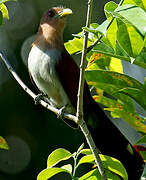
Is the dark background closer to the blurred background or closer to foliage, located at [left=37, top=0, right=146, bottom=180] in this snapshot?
the blurred background

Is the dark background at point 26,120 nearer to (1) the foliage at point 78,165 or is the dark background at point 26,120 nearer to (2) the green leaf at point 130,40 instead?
(1) the foliage at point 78,165

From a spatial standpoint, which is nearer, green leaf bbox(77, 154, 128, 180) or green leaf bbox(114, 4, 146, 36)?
green leaf bbox(114, 4, 146, 36)

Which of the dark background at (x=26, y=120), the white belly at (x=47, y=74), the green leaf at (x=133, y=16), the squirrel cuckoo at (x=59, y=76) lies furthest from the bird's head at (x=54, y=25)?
the dark background at (x=26, y=120)

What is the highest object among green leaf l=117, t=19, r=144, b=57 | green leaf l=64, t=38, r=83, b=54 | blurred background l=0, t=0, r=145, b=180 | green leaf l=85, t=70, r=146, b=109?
green leaf l=117, t=19, r=144, b=57

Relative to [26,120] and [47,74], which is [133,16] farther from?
[26,120]

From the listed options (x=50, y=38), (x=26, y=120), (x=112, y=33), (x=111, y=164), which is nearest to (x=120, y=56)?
(x=112, y=33)

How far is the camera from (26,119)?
14.8 feet

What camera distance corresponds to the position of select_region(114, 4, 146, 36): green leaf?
108 centimetres

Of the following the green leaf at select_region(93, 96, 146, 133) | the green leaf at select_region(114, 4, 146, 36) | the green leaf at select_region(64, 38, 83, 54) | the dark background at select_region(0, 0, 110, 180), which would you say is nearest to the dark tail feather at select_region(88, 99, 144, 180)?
the green leaf at select_region(93, 96, 146, 133)

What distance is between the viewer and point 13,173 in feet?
15.1

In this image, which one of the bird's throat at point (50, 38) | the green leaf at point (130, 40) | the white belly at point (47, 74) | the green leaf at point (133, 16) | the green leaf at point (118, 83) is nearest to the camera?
the green leaf at point (133, 16)

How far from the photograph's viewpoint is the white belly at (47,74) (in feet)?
7.76

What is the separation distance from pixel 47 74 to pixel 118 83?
724 millimetres

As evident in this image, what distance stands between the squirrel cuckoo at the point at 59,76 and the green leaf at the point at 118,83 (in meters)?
0.28
